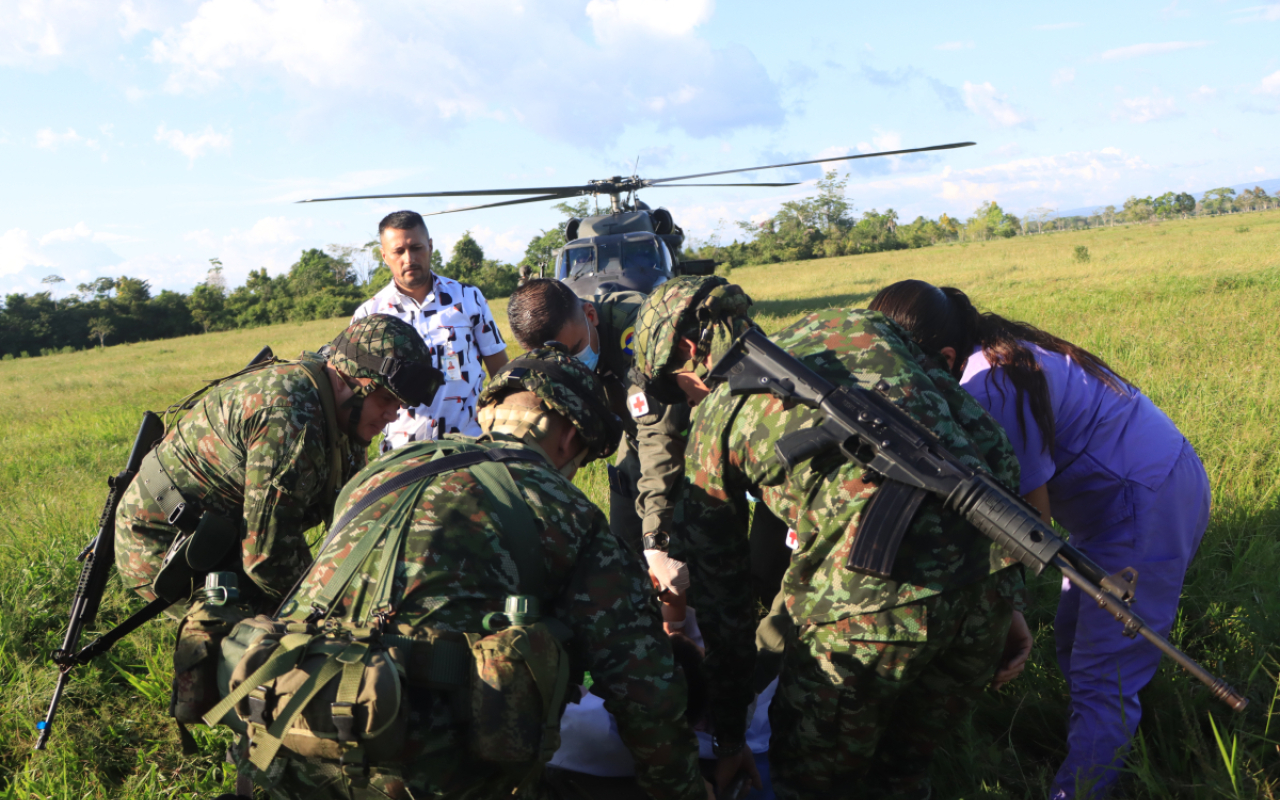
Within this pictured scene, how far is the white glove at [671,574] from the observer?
2.55 m

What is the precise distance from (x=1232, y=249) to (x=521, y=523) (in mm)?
25859

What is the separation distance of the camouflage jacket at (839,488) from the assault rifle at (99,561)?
2.41m

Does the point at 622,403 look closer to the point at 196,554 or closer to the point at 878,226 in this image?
the point at 196,554

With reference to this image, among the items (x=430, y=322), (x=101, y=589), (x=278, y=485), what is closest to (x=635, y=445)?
(x=430, y=322)

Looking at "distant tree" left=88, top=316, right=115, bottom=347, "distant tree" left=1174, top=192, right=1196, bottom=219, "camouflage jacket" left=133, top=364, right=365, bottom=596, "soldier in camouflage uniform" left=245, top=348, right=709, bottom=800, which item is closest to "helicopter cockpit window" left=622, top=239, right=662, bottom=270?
"camouflage jacket" left=133, top=364, right=365, bottom=596

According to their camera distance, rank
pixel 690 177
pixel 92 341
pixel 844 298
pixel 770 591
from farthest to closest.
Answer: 1. pixel 92 341
2. pixel 844 298
3. pixel 690 177
4. pixel 770 591

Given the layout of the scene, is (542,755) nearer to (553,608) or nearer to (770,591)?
(553,608)

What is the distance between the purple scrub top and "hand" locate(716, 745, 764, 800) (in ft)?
4.16

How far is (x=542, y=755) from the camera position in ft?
5.68

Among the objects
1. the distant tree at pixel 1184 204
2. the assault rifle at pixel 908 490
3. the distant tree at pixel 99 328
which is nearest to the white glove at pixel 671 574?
the assault rifle at pixel 908 490

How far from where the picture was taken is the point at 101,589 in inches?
131

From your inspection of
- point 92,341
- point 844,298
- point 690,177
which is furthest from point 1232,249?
point 92,341

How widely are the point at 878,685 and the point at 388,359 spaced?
1.87 meters

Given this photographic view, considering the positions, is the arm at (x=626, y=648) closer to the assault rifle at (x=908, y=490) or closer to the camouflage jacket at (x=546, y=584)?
the camouflage jacket at (x=546, y=584)
